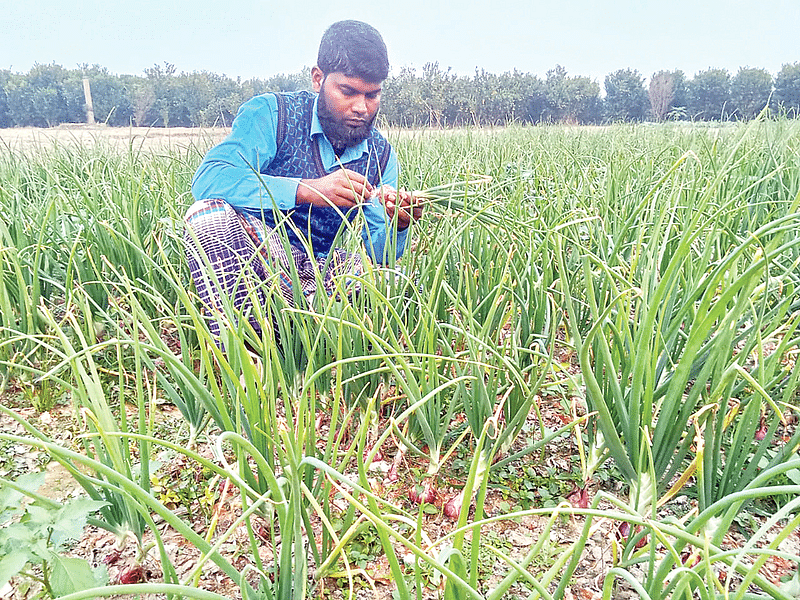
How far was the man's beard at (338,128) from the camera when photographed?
169cm

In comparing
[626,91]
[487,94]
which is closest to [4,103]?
[487,94]

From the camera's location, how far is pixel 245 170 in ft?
5.39

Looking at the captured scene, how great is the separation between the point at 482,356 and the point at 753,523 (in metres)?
0.48

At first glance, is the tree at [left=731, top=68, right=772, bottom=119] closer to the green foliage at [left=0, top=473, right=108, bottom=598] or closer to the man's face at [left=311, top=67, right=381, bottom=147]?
the man's face at [left=311, top=67, right=381, bottom=147]

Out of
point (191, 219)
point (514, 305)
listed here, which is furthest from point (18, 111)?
point (514, 305)

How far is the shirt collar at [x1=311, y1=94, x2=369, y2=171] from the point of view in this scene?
1762mm

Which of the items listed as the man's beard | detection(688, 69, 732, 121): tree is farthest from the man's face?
detection(688, 69, 732, 121): tree

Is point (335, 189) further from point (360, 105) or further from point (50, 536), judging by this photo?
point (50, 536)

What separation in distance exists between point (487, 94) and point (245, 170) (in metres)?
14.9

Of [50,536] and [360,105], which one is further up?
[360,105]

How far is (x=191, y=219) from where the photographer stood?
1.60 meters

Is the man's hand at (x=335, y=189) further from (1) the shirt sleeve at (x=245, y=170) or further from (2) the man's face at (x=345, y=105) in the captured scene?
(2) the man's face at (x=345, y=105)

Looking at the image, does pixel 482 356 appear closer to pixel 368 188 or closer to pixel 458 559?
pixel 458 559

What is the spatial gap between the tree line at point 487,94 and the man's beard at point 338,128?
368cm
